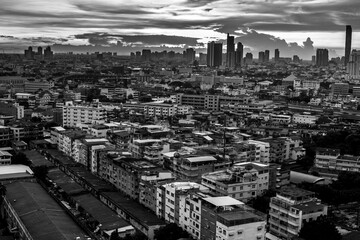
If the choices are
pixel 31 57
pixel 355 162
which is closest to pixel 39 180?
pixel 355 162

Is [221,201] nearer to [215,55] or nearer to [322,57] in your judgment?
[215,55]

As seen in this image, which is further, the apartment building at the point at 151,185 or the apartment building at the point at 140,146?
the apartment building at the point at 140,146

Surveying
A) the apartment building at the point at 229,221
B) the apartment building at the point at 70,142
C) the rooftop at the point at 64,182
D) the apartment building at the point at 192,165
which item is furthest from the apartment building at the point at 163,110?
the apartment building at the point at 229,221

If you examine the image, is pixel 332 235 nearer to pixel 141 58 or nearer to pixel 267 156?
pixel 267 156

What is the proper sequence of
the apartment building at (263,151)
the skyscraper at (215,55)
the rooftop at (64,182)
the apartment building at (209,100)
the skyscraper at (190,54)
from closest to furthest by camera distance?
1. the rooftop at (64,182)
2. the apartment building at (263,151)
3. the apartment building at (209,100)
4. the skyscraper at (215,55)
5. the skyscraper at (190,54)

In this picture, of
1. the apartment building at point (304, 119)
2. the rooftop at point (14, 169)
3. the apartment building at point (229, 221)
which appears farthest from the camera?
the apartment building at point (304, 119)

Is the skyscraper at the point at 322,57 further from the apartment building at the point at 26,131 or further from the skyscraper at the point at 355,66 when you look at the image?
the apartment building at the point at 26,131
